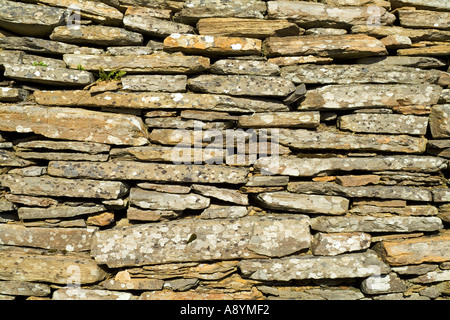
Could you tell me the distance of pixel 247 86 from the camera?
430cm

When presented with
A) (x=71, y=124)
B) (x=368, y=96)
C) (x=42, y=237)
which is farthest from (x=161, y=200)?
(x=368, y=96)

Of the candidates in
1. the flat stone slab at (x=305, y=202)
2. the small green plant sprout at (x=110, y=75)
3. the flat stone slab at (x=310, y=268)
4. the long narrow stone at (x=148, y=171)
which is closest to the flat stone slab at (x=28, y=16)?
the small green plant sprout at (x=110, y=75)

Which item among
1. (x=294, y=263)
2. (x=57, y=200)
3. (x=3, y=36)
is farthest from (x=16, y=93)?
(x=294, y=263)

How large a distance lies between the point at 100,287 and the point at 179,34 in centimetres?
402

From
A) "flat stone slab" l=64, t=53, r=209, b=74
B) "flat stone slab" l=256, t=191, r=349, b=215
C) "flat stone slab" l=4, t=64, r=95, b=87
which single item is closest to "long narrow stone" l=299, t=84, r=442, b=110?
"flat stone slab" l=256, t=191, r=349, b=215

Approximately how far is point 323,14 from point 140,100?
312 cm

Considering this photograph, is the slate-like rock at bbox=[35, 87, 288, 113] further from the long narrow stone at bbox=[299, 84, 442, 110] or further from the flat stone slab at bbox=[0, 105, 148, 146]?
the long narrow stone at bbox=[299, 84, 442, 110]

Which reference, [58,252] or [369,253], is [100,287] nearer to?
[58,252]

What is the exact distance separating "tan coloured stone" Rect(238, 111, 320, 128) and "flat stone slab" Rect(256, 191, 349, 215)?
3.54 feet

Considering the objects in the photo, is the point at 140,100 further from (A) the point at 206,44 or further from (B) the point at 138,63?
(A) the point at 206,44

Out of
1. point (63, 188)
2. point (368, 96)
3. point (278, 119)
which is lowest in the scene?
point (63, 188)

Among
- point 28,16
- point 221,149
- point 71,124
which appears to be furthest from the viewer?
point 221,149

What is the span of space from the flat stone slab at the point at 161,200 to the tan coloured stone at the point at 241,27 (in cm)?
256

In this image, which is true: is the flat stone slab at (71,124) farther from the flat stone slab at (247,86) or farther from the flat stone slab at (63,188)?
the flat stone slab at (247,86)
